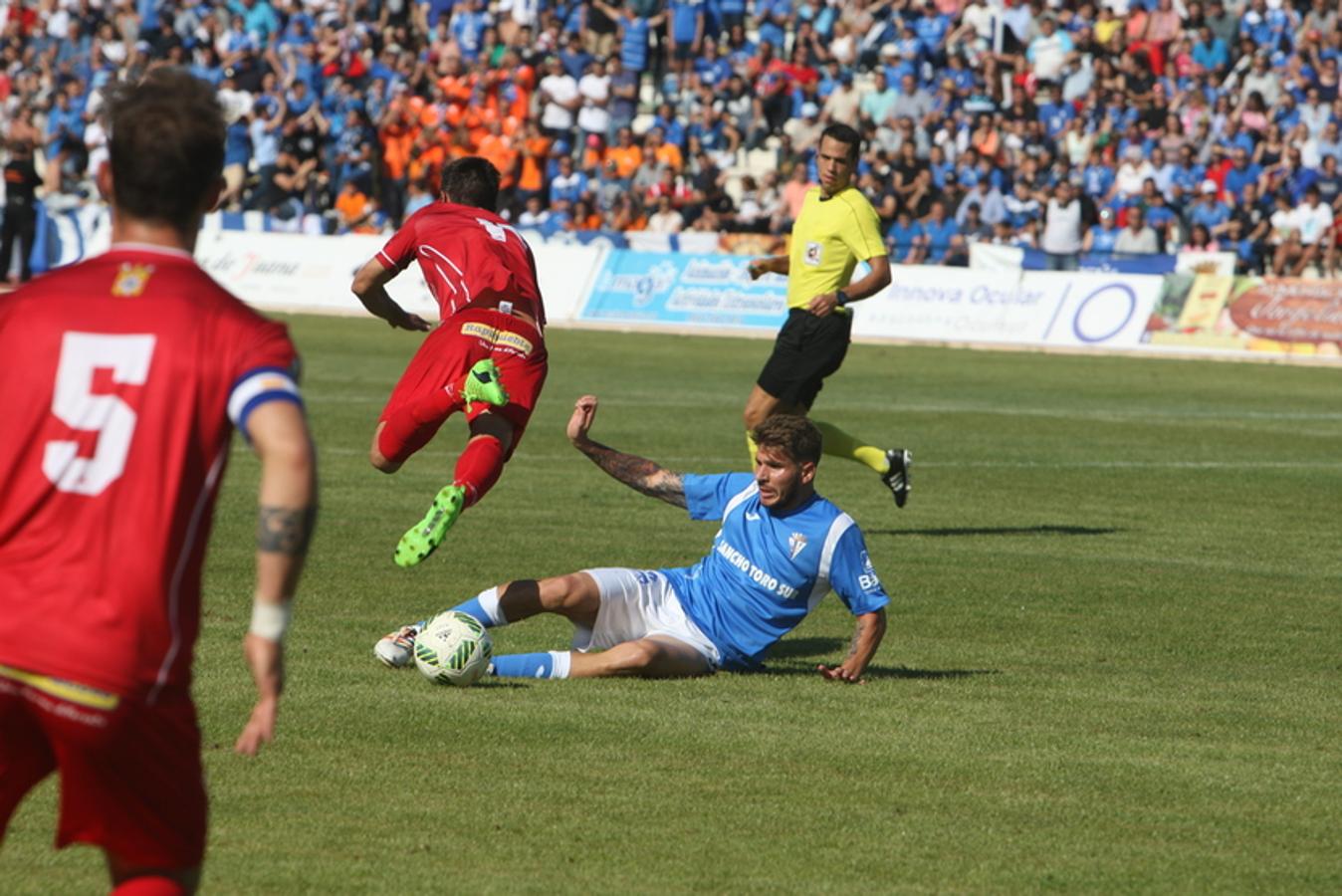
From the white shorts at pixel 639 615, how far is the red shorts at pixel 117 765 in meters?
4.56

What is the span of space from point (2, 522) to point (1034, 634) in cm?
660

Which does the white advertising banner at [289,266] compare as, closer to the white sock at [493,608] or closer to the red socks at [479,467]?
the red socks at [479,467]

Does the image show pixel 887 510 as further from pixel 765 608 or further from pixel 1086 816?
pixel 1086 816

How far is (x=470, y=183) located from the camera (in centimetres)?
1061

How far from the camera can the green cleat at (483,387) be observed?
32.4 feet

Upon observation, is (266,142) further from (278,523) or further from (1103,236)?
(278,523)

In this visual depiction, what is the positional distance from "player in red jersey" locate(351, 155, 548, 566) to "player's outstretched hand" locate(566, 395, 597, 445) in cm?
136

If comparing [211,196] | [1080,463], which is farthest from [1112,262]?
[211,196]

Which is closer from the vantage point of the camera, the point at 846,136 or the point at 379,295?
the point at 379,295

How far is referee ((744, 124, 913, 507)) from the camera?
41.0ft

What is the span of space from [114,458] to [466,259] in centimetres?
670

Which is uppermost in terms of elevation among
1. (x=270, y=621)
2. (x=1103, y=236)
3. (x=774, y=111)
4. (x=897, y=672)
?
(x=270, y=621)

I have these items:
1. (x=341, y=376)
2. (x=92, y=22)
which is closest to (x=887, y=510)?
(x=341, y=376)

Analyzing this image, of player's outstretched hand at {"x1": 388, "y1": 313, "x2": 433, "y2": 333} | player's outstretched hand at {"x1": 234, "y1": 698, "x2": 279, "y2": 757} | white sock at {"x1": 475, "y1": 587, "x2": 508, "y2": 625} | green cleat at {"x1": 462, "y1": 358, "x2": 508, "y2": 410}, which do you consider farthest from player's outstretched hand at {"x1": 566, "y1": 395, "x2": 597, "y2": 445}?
player's outstretched hand at {"x1": 234, "y1": 698, "x2": 279, "y2": 757}
